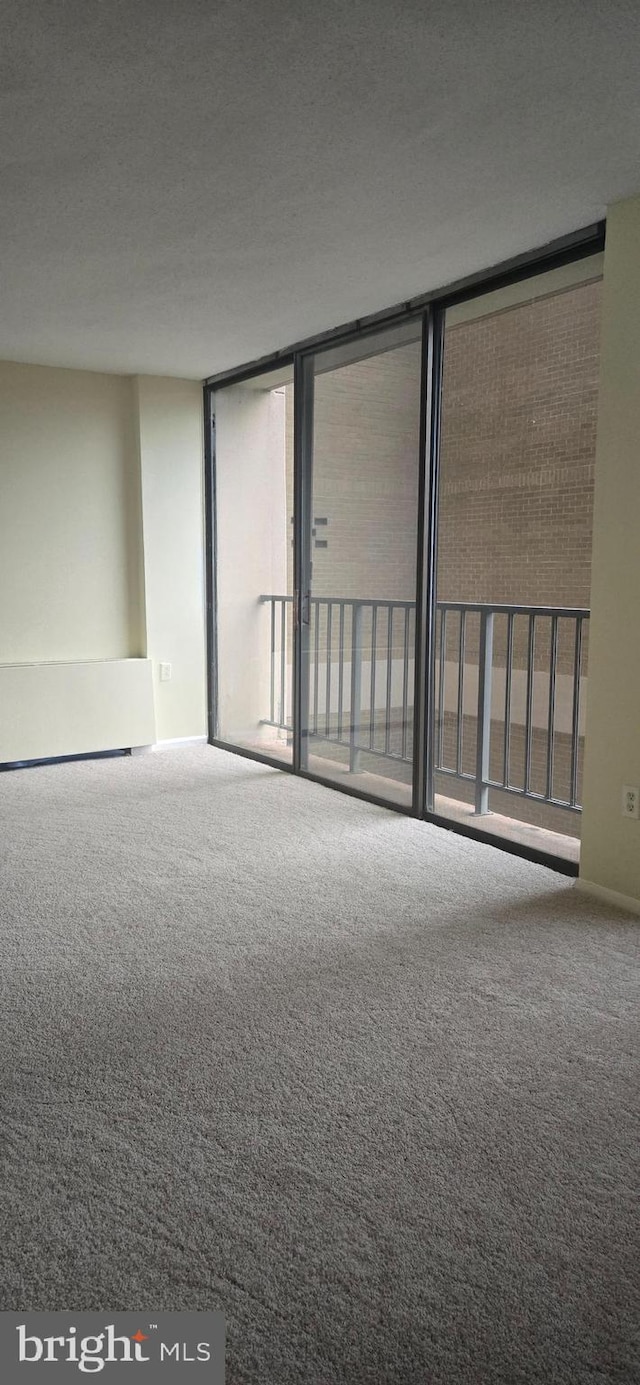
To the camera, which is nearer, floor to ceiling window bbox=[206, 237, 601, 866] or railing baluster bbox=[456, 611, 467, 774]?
floor to ceiling window bbox=[206, 237, 601, 866]

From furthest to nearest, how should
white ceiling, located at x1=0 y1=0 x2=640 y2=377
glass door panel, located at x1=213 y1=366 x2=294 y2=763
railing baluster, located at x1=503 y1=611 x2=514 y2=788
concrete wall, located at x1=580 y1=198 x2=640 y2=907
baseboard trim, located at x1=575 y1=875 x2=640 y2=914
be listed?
glass door panel, located at x1=213 y1=366 x2=294 y2=763 < railing baluster, located at x1=503 y1=611 x2=514 y2=788 < baseboard trim, located at x1=575 y1=875 x2=640 y2=914 < concrete wall, located at x1=580 y1=198 x2=640 y2=907 < white ceiling, located at x1=0 y1=0 x2=640 y2=377

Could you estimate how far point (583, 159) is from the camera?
2445 mm

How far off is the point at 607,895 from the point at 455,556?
5.23ft

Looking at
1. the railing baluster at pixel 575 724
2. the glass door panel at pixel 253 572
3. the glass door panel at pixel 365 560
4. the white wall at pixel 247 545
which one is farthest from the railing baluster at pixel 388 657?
the white wall at pixel 247 545

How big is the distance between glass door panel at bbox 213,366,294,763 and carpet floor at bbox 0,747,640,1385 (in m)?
2.15

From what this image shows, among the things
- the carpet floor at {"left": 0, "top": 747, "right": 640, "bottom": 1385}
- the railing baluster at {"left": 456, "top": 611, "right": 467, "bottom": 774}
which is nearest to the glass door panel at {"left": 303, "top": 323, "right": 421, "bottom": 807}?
the railing baluster at {"left": 456, "top": 611, "right": 467, "bottom": 774}

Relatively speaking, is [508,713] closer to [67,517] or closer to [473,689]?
[473,689]

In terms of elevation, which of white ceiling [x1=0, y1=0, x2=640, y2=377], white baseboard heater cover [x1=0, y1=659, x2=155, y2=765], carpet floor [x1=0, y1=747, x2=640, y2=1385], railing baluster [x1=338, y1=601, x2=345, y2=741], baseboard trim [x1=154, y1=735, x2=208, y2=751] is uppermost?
white ceiling [x1=0, y1=0, x2=640, y2=377]

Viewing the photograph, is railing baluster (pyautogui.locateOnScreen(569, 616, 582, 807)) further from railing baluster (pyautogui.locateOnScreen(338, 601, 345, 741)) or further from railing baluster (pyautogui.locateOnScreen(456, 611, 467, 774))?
railing baluster (pyautogui.locateOnScreen(338, 601, 345, 741))

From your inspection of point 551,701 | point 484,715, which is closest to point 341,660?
point 484,715

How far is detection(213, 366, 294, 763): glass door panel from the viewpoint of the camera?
525 centimetres

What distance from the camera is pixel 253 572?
5.45m

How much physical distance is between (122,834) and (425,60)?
112 inches

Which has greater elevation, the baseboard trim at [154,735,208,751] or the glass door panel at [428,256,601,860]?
the glass door panel at [428,256,601,860]
